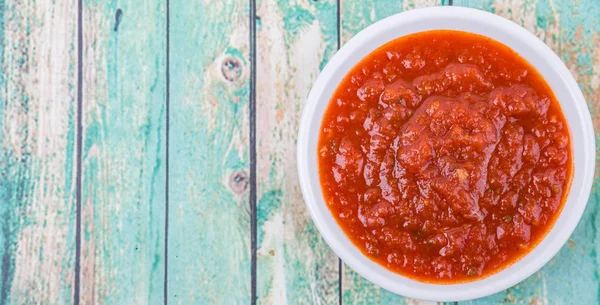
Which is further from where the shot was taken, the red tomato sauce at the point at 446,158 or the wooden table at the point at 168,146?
the wooden table at the point at 168,146

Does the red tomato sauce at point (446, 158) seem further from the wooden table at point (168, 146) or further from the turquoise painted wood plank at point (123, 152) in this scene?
the turquoise painted wood plank at point (123, 152)

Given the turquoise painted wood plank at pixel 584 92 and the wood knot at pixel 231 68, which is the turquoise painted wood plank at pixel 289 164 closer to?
the wood knot at pixel 231 68

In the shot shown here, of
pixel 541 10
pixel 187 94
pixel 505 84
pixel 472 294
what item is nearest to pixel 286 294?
pixel 472 294

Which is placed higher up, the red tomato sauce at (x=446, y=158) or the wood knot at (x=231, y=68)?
the wood knot at (x=231, y=68)

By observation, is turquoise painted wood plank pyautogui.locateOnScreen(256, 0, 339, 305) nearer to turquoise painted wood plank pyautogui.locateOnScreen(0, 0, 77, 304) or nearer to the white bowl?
the white bowl

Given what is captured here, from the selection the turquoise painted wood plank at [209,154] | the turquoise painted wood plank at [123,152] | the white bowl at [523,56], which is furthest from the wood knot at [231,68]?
the white bowl at [523,56]

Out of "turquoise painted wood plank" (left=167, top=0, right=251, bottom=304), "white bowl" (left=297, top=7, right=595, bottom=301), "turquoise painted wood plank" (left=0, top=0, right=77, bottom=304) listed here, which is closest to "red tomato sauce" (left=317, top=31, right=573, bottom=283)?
"white bowl" (left=297, top=7, right=595, bottom=301)
